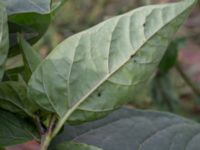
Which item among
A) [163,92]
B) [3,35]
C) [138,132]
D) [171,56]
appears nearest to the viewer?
[3,35]

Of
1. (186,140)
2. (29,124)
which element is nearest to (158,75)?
(186,140)

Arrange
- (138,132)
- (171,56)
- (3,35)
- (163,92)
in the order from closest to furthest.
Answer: (3,35)
(138,132)
(171,56)
(163,92)

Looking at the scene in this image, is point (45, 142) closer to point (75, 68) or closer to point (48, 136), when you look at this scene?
point (48, 136)

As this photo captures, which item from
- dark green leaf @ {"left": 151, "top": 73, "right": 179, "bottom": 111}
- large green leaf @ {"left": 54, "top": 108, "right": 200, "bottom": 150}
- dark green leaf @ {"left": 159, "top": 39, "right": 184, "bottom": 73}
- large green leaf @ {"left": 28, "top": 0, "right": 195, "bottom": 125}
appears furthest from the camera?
dark green leaf @ {"left": 151, "top": 73, "right": 179, "bottom": 111}

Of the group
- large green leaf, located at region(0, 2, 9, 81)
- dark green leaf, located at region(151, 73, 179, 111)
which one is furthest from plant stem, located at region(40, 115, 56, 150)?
dark green leaf, located at region(151, 73, 179, 111)

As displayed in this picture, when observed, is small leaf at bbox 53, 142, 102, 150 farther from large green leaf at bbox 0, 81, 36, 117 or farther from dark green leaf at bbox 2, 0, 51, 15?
dark green leaf at bbox 2, 0, 51, 15

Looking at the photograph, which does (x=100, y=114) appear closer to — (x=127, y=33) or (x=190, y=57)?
(x=127, y=33)

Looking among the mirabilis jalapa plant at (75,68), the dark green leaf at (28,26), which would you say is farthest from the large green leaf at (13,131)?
the dark green leaf at (28,26)

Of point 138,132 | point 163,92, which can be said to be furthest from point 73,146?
point 163,92
